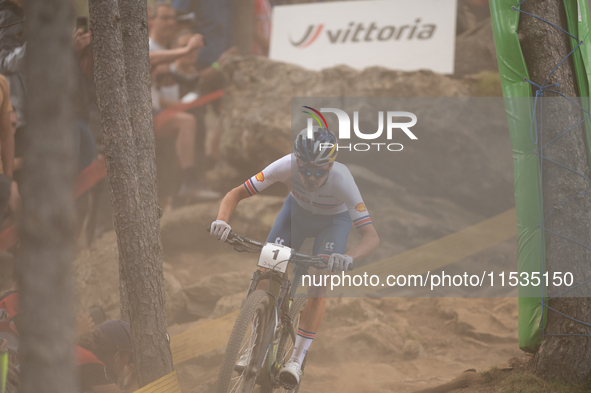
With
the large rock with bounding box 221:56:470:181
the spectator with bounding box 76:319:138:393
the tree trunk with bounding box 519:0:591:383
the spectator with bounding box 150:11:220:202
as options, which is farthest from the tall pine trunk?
the spectator with bounding box 150:11:220:202

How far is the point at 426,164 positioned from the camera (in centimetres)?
368

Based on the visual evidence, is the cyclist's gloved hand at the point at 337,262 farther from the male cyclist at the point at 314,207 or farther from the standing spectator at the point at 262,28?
the standing spectator at the point at 262,28

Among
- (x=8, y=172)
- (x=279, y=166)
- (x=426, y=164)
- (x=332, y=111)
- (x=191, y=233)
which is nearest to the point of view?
(x=279, y=166)

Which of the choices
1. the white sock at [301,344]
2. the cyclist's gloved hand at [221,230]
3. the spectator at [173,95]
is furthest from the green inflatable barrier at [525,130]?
the spectator at [173,95]

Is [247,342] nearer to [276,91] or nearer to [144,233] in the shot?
[144,233]

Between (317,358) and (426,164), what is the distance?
215 centimetres

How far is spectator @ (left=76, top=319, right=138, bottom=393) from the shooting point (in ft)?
9.18

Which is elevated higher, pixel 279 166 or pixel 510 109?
pixel 510 109

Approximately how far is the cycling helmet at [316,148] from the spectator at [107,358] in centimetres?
169

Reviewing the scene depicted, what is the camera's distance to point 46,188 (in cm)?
135

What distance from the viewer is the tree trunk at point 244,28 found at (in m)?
6.49

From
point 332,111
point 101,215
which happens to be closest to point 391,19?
point 332,111

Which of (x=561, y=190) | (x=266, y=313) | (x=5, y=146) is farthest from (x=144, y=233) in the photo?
(x=561, y=190)

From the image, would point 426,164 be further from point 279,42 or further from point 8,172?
point 8,172
